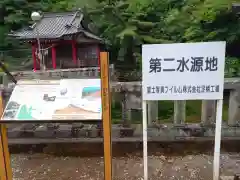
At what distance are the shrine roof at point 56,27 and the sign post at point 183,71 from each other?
12.4 metres

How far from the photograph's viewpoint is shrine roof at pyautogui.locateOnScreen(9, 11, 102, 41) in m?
14.9

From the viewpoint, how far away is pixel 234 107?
4.11 metres

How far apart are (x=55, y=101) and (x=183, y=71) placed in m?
1.49

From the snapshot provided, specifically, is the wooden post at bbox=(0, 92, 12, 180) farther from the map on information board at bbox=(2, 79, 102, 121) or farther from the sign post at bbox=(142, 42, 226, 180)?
the sign post at bbox=(142, 42, 226, 180)

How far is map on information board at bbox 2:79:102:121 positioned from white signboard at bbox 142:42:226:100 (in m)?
0.65

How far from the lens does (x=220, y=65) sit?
3.04 m

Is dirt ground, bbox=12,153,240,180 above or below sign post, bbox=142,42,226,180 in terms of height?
below

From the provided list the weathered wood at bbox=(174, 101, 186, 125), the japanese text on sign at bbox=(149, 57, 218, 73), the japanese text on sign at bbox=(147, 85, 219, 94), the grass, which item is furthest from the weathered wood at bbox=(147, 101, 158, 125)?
the grass

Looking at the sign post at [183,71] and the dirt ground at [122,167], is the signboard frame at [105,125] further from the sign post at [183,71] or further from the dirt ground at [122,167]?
the dirt ground at [122,167]

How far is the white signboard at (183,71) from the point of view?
3.04 metres

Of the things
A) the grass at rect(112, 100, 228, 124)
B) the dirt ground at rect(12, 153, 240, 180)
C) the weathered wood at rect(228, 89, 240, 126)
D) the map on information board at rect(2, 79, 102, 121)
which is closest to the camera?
the map on information board at rect(2, 79, 102, 121)

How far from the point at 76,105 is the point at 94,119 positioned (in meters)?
0.31

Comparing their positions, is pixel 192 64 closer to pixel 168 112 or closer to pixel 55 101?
pixel 55 101

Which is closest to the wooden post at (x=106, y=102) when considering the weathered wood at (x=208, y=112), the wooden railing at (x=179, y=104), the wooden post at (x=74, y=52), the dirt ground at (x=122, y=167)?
the dirt ground at (x=122, y=167)
